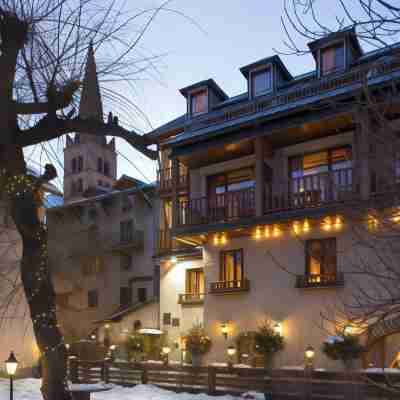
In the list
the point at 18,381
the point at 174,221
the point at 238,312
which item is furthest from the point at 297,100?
the point at 18,381

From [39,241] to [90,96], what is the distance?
1.52 metres

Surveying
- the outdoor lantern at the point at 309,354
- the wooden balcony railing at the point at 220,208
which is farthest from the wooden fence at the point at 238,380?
the wooden balcony railing at the point at 220,208

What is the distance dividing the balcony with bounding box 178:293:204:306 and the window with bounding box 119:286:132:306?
10.4m

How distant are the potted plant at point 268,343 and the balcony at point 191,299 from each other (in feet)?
22.3

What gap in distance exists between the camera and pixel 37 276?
5.54m

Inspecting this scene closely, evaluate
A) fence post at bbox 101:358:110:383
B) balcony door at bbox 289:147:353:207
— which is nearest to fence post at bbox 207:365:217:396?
fence post at bbox 101:358:110:383

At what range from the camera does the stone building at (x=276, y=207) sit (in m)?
17.4

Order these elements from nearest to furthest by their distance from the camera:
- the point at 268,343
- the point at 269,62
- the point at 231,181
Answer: the point at 268,343 → the point at 231,181 → the point at 269,62

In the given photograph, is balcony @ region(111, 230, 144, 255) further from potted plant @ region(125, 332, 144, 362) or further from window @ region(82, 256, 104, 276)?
potted plant @ region(125, 332, 144, 362)

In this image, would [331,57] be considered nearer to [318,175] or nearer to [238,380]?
[318,175]

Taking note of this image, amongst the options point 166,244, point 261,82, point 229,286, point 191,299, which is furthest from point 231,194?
point 166,244

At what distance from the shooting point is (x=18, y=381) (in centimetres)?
2123

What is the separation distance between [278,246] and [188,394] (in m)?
5.49

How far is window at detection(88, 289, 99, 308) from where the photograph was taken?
122 feet
